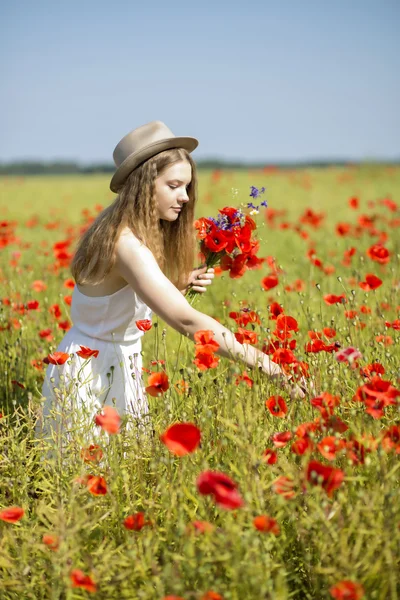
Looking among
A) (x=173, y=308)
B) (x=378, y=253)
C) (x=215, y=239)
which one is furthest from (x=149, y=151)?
(x=378, y=253)

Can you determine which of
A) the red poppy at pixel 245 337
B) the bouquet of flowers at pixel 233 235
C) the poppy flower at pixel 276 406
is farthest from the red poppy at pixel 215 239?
the poppy flower at pixel 276 406

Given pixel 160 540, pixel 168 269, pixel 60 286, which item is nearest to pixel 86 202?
pixel 60 286

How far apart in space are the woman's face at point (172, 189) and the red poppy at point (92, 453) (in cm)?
108

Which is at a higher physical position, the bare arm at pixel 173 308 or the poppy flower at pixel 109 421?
the bare arm at pixel 173 308

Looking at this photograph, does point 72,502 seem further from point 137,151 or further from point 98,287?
point 137,151

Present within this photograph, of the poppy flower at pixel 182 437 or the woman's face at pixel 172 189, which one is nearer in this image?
the poppy flower at pixel 182 437

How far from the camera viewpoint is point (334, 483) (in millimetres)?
1517

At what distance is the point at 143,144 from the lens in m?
2.70

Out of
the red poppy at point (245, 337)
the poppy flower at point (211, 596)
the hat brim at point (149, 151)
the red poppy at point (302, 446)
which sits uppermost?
the hat brim at point (149, 151)

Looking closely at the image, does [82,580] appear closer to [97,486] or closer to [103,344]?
[97,486]

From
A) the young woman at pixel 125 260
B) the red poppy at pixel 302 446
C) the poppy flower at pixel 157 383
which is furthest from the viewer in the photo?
the young woman at pixel 125 260

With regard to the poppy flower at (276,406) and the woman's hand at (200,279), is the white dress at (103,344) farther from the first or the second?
the poppy flower at (276,406)

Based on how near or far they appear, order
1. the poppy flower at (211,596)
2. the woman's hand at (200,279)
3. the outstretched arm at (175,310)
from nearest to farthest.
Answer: the poppy flower at (211,596), the outstretched arm at (175,310), the woman's hand at (200,279)

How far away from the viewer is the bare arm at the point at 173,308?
230 cm
